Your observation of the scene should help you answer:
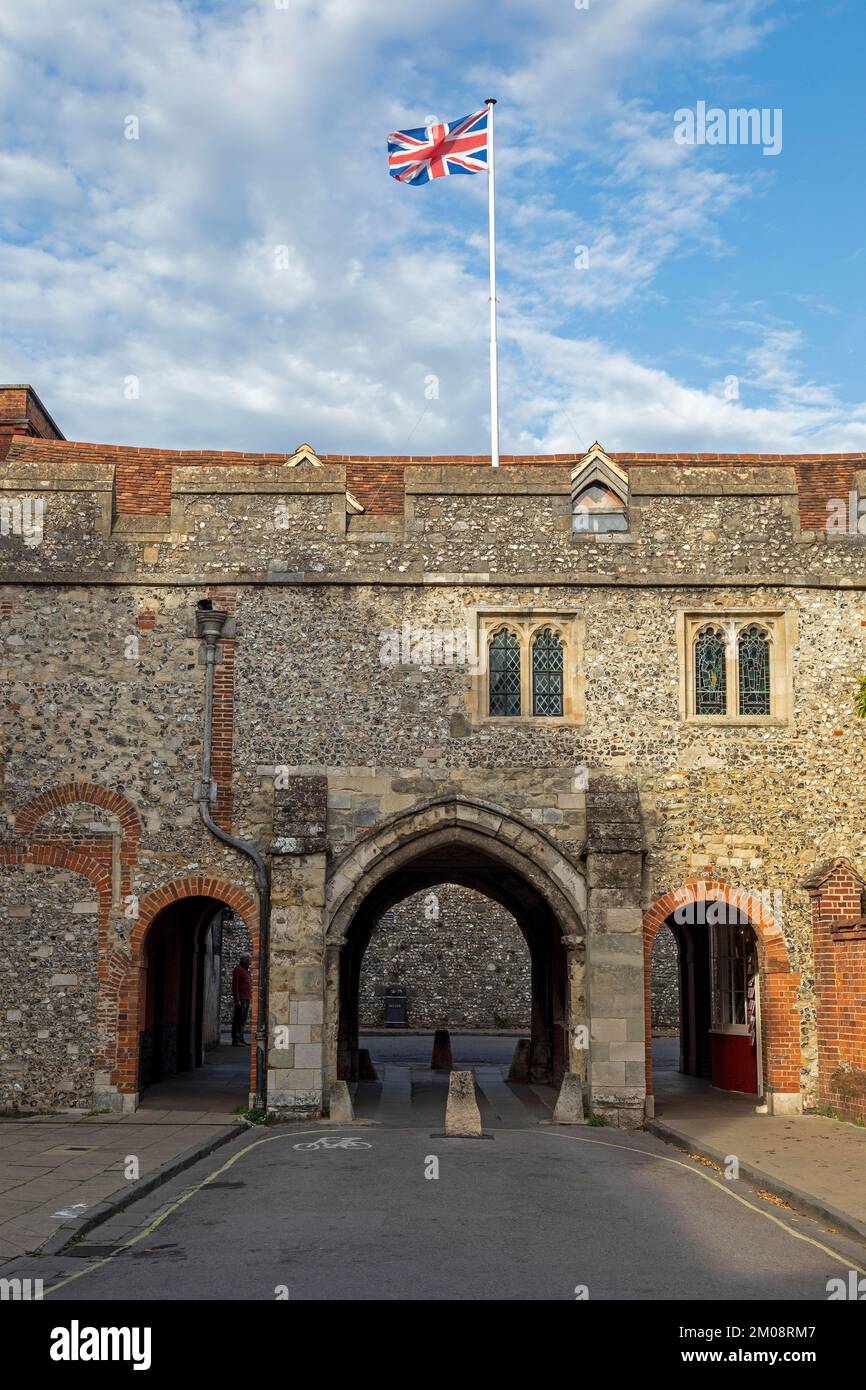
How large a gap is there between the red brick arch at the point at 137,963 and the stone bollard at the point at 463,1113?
2.84 m

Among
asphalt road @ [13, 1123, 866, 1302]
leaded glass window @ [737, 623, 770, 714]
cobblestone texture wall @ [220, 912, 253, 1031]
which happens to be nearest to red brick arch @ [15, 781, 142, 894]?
asphalt road @ [13, 1123, 866, 1302]

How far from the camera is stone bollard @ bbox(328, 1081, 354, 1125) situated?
50.1 feet

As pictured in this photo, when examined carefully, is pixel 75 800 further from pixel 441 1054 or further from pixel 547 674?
pixel 441 1054

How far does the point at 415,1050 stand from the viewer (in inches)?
1094

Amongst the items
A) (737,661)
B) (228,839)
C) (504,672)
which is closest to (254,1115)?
(228,839)

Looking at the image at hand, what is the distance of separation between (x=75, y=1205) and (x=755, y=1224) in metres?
4.87

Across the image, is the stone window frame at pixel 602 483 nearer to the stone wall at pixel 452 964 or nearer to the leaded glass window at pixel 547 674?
the leaded glass window at pixel 547 674

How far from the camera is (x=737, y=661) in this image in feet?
55.4

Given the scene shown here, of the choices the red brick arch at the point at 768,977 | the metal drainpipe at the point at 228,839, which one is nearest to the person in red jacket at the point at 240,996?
the metal drainpipe at the point at 228,839

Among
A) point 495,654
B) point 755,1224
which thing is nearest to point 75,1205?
point 755,1224

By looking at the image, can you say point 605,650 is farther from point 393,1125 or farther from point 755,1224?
point 755,1224

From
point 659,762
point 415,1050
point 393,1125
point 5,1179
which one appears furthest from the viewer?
point 415,1050

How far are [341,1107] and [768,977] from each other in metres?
5.34

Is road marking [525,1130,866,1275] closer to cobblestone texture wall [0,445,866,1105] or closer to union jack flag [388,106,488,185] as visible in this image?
cobblestone texture wall [0,445,866,1105]
